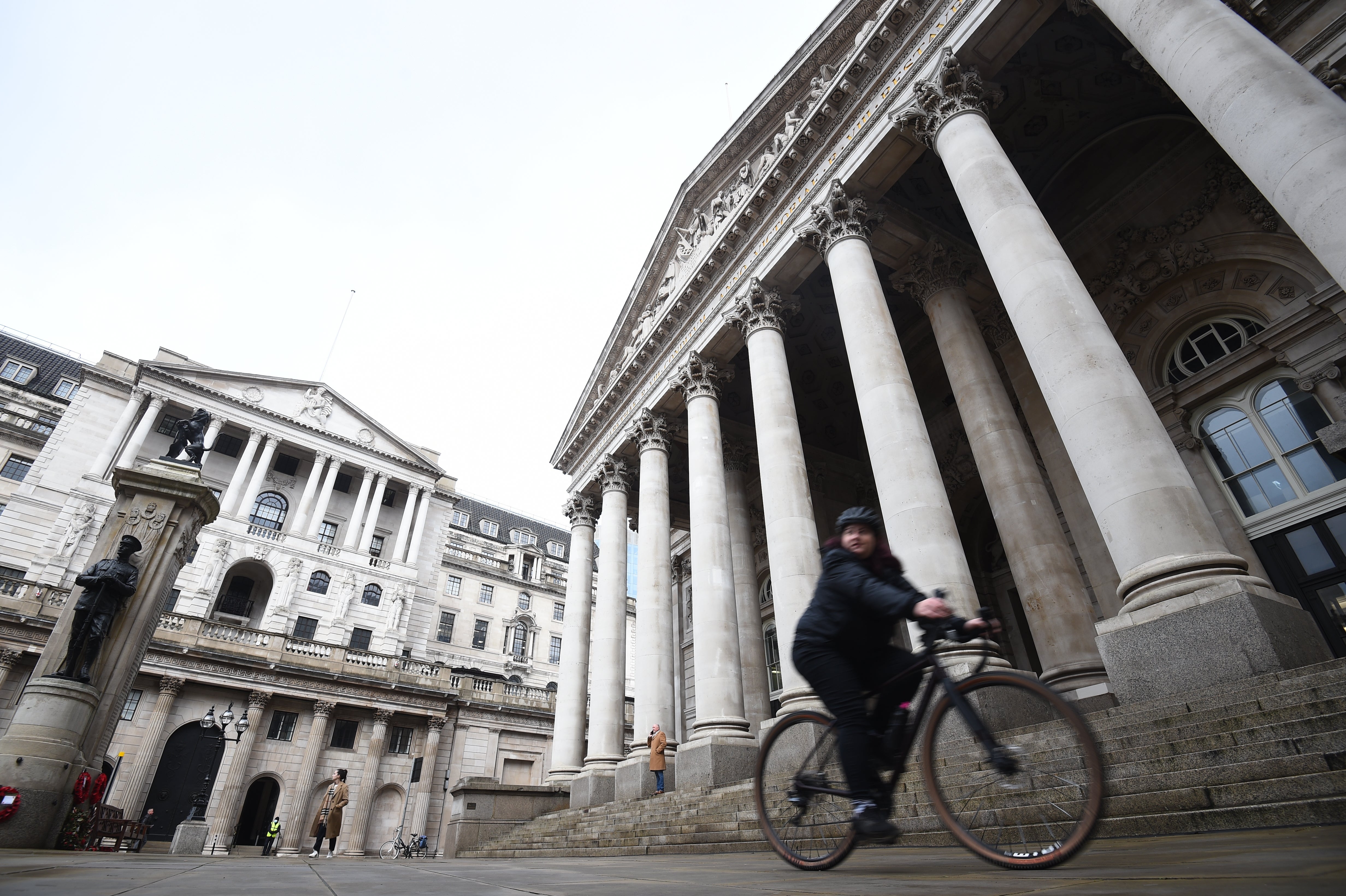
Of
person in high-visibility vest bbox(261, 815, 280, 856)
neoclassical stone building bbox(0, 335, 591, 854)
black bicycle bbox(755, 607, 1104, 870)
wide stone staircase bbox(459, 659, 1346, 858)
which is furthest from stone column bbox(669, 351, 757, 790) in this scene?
person in high-visibility vest bbox(261, 815, 280, 856)

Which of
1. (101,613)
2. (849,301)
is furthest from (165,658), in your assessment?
(849,301)

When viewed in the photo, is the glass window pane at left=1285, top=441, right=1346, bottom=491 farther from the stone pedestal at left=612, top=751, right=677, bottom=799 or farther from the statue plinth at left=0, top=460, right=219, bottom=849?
the statue plinth at left=0, top=460, right=219, bottom=849

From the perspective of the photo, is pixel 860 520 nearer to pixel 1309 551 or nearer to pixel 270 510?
pixel 1309 551

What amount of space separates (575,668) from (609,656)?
224cm

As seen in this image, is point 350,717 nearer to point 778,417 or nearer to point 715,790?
point 715,790

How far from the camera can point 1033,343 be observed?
26.6 ft

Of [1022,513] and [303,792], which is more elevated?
[1022,513]

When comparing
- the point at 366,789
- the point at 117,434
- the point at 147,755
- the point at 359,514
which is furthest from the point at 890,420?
the point at 117,434

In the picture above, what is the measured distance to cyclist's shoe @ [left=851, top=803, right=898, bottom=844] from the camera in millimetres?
3021

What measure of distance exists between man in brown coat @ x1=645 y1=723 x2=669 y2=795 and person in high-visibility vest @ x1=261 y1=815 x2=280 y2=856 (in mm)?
19054

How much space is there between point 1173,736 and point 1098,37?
14.0 meters

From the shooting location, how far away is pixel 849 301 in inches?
468

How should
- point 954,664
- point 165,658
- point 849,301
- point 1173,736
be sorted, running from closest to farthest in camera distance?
point 1173,736
point 954,664
point 849,301
point 165,658

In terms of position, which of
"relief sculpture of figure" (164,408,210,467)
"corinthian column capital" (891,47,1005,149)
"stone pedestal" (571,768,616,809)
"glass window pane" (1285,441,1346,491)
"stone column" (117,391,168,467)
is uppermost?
"stone column" (117,391,168,467)
